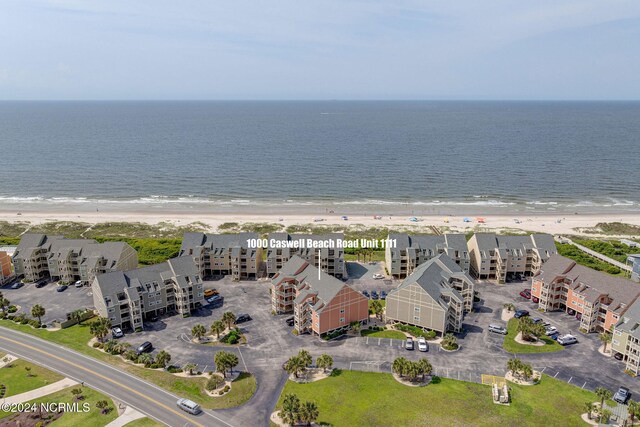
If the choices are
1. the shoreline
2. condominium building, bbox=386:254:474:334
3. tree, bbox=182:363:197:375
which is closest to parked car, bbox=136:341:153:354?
tree, bbox=182:363:197:375

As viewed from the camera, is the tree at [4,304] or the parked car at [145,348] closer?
the parked car at [145,348]

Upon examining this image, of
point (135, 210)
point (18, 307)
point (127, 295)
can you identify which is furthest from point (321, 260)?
point (135, 210)

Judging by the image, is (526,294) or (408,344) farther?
(526,294)

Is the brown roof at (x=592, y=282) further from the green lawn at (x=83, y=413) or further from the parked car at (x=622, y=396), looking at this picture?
the green lawn at (x=83, y=413)

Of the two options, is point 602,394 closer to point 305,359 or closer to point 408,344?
point 408,344

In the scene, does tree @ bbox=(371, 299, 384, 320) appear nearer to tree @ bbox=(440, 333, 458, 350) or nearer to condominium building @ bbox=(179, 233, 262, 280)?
Result: tree @ bbox=(440, 333, 458, 350)

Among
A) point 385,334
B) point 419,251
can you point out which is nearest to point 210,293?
point 385,334

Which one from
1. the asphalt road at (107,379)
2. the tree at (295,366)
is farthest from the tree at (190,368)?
the tree at (295,366)
